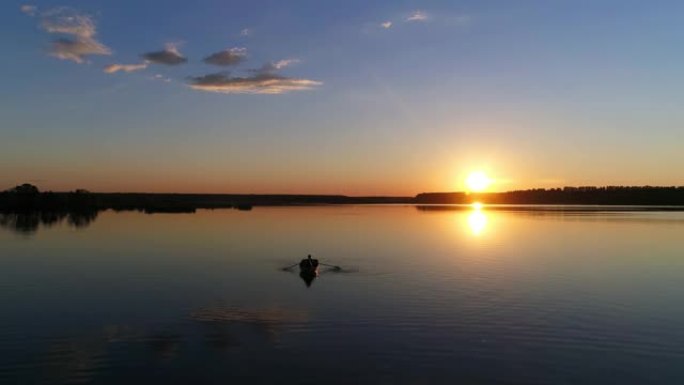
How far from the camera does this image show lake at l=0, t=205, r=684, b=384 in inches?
687

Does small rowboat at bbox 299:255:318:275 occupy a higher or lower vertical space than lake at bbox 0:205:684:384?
higher

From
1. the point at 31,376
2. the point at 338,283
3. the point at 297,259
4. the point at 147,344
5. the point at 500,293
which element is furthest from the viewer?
the point at 297,259

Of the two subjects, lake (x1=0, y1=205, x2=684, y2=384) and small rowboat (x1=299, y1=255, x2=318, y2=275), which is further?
small rowboat (x1=299, y1=255, x2=318, y2=275)

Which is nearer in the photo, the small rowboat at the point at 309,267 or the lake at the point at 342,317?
the lake at the point at 342,317

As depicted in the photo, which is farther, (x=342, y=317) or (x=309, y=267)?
(x=309, y=267)

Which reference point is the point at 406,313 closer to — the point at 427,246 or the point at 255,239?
the point at 427,246

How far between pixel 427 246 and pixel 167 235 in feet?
96.5

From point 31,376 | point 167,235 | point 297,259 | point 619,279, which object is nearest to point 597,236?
point 619,279

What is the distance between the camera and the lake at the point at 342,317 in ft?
57.2

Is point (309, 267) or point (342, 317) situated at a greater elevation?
point (309, 267)

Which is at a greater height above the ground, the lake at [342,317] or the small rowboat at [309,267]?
the small rowboat at [309,267]

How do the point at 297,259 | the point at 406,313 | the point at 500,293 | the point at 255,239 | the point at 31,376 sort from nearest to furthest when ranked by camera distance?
the point at 31,376 < the point at 406,313 < the point at 500,293 < the point at 297,259 < the point at 255,239

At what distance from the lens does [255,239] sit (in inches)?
2542

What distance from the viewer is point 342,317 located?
2503 cm
